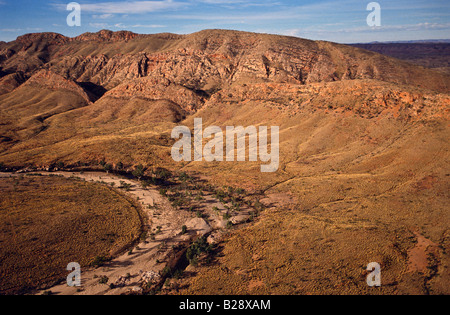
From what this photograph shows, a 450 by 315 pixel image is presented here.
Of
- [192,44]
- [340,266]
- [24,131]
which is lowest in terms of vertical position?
[340,266]

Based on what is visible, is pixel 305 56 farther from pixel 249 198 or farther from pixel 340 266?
pixel 340 266

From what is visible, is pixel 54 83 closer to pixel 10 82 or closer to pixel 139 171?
pixel 10 82

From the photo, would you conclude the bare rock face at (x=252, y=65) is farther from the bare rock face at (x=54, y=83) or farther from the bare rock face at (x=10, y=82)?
the bare rock face at (x=54, y=83)

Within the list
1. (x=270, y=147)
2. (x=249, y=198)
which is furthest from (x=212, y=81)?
(x=249, y=198)

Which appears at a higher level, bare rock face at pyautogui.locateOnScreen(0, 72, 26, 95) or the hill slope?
bare rock face at pyautogui.locateOnScreen(0, 72, 26, 95)

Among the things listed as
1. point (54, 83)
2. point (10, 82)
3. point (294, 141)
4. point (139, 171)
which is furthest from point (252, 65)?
point (10, 82)

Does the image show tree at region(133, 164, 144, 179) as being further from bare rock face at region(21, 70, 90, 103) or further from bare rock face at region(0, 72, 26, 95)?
bare rock face at region(0, 72, 26, 95)

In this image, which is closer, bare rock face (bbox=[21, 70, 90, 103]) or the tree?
the tree

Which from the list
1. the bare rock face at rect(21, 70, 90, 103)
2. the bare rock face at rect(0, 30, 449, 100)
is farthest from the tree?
the bare rock face at rect(21, 70, 90, 103)

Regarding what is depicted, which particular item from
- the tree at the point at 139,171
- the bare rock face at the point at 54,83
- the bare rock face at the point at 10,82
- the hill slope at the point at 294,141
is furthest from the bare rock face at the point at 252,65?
the tree at the point at 139,171

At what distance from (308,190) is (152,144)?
43.8 metres

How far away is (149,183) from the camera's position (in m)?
53.2

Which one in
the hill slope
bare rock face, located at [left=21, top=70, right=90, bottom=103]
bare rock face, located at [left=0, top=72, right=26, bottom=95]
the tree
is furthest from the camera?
bare rock face, located at [left=0, top=72, right=26, bottom=95]

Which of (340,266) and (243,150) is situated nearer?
(340,266)
